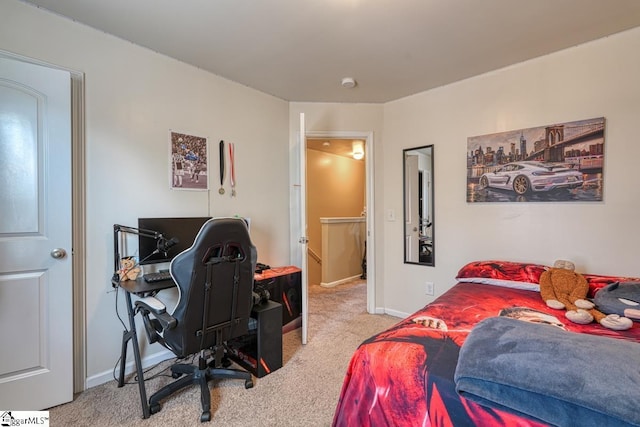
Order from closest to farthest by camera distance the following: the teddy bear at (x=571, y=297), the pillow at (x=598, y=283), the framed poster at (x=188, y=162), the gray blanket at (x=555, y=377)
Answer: the gray blanket at (x=555, y=377), the teddy bear at (x=571, y=297), the pillow at (x=598, y=283), the framed poster at (x=188, y=162)

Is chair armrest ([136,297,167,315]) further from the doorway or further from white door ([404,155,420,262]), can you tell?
the doorway

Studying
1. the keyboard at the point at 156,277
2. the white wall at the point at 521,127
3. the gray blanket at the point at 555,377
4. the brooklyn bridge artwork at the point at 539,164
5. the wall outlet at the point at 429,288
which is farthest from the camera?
the wall outlet at the point at 429,288

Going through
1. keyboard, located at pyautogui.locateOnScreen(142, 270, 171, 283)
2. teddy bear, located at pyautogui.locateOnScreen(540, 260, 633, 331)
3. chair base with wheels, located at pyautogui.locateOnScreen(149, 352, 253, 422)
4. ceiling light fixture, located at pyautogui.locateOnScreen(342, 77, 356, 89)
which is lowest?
chair base with wheels, located at pyautogui.locateOnScreen(149, 352, 253, 422)

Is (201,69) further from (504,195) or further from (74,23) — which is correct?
(504,195)

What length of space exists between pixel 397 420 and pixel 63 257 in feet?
6.62

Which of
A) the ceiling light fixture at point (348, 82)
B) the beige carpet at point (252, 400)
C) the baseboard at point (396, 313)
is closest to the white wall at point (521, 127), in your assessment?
the baseboard at point (396, 313)

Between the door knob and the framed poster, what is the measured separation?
0.81m

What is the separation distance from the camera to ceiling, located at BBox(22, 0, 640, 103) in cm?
180

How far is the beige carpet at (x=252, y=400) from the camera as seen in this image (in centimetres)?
A: 170

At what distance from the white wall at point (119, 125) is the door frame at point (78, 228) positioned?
31mm

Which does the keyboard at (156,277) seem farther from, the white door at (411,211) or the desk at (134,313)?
the white door at (411,211)

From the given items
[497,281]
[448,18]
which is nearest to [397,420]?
[497,281]

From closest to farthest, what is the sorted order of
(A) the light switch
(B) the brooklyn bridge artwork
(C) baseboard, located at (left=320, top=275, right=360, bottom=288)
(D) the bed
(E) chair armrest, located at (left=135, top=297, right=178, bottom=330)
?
(D) the bed, (E) chair armrest, located at (left=135, top=297, right=178, bottom=330), (B) the brooklyn bridge artwork, (A) the light switch, (C) baseboard, located at (left=320, top=275, right=360, bottom=288)

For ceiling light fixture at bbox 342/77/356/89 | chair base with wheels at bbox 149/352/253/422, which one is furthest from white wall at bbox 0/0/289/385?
ceiling light fixture at bbox 342/77/356/89
